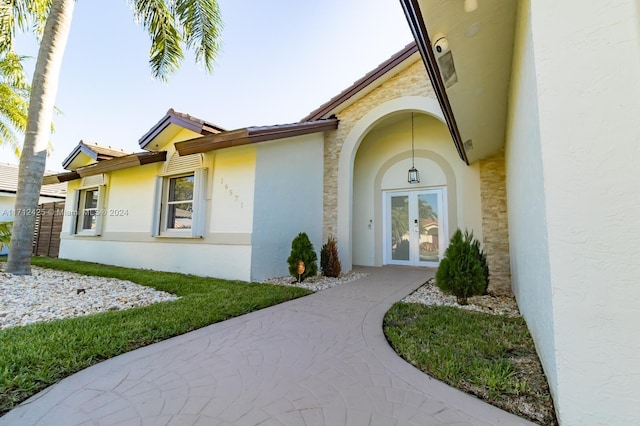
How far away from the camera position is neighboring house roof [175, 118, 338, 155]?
251 inches

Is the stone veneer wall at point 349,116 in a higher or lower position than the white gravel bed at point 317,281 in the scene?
higher

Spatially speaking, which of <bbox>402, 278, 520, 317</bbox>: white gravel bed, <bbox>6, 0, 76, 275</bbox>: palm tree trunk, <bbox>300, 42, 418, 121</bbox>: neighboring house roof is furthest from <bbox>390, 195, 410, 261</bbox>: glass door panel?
<bbox>6, 0, 76, 275</bbox>: palm tree trunk

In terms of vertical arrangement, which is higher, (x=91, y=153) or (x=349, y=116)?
(x=349, y=116)

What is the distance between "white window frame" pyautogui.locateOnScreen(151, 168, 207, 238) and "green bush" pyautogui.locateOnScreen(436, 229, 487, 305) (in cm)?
613

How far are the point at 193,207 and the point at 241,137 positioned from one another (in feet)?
8.73

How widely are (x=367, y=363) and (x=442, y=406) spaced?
32.4 inches

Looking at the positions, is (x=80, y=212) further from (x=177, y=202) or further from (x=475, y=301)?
(x=475, y=301)

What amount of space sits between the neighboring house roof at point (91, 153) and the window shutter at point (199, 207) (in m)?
5.74

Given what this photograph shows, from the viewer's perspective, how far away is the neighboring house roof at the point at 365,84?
25.0 feet

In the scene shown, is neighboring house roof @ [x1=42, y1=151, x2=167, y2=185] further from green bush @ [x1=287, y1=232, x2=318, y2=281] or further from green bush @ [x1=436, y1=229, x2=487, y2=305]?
green bush @ [x1=436, y1=229, x2=487, y2=305]

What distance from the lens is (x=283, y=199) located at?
7637mm

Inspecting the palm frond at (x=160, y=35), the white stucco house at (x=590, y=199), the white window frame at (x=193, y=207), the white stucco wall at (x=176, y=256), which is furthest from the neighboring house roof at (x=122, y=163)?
the white stucco house at (x=590, y=199)

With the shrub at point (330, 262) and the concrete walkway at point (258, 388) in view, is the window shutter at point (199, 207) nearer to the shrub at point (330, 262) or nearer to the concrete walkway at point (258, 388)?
the shrub at point (330, 262)

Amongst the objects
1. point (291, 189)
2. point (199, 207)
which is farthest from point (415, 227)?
point (199, 207)
